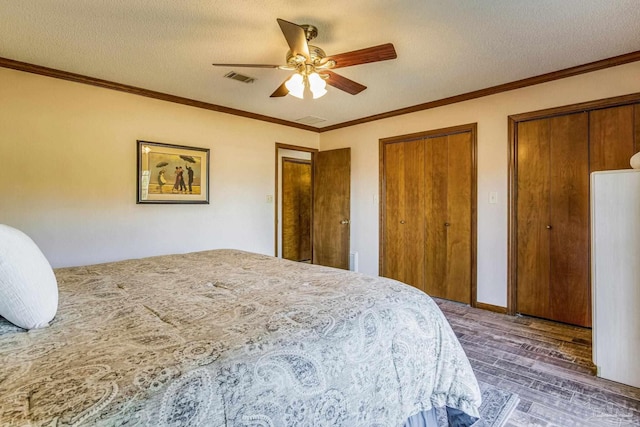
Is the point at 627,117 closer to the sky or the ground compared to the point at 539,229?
closer to the sky

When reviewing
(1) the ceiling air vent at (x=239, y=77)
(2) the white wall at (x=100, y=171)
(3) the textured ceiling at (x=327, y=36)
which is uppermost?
(1) the ceiling air vent at (x=239, y=77)

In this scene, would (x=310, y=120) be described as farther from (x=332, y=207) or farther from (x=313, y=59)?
(x=313, y=59)

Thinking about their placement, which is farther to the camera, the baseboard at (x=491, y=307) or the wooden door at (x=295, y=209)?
the wooden door at (x=295, y=209)

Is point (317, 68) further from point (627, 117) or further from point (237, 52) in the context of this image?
point (627, 117)

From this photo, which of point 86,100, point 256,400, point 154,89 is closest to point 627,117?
point 256,400

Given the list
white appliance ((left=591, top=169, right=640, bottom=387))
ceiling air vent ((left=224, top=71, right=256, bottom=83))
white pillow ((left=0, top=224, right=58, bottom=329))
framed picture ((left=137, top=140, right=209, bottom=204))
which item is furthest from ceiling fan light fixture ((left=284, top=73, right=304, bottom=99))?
white appliance ((left=591, top=169, right=640, bottom=387))

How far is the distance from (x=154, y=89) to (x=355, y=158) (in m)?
2.69

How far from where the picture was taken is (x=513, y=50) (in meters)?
2.52

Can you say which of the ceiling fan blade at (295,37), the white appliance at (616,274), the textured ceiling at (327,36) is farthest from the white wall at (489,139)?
the ceiling fan blade at (295,37)

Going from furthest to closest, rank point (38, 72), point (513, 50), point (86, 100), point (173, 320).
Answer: point (86, 100) < point (38, 72) < point (513, 50) < point (173, 320)

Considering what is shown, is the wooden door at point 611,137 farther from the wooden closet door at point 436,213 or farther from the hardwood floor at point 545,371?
the hardwood floor at point 545,371

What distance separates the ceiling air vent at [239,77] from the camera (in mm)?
Answer: 2988

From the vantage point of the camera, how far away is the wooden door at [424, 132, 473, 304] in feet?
11.8

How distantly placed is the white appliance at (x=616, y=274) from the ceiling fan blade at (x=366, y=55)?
63.9 inches
